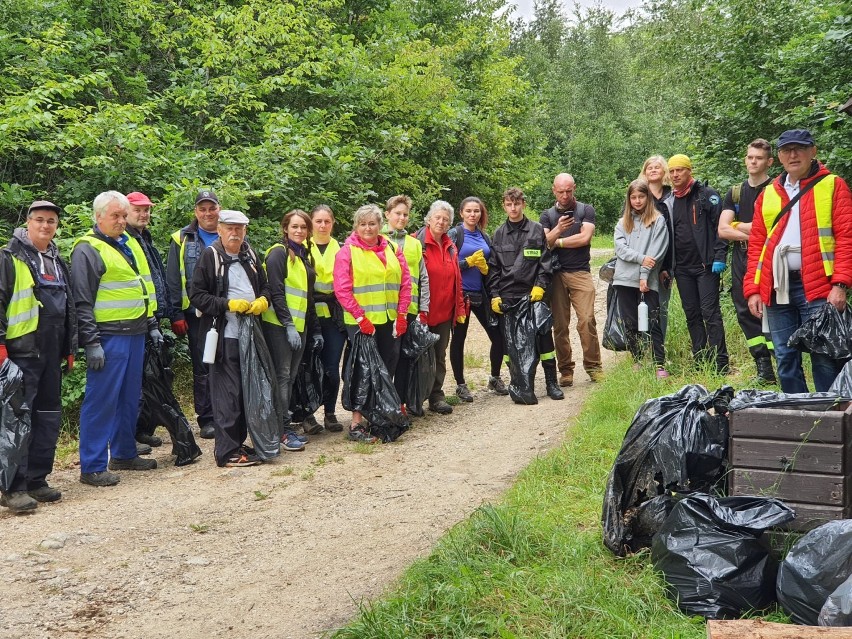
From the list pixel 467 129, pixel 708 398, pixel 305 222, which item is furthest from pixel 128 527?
pixel 467 129

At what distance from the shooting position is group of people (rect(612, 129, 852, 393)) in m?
5.08

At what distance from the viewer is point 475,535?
3.96 m

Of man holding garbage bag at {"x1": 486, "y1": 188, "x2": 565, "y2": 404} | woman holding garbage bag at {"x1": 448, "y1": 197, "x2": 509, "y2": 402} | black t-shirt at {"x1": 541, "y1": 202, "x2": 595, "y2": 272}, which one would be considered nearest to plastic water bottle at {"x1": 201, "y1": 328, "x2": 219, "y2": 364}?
woman holding garbage bag at {"x1": 448, "y1": 197, "x2": 509, "y2": 402}

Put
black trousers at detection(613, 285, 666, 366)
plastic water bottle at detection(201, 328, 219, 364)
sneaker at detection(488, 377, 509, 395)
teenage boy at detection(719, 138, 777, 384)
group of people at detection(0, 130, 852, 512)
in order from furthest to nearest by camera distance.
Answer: sneaker at detection(488, 377, 509, 395) < black trousers at detection(613, 285, 666, 366) < teenage boy at detection(719, 138, 777, 384) < plastic water bottle at detection(201, 328, 219, 364) < group of people at detection(0, 130, 852, 512)

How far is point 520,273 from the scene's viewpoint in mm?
7602

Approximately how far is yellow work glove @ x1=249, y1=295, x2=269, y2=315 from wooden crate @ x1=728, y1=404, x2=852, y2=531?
3611 millimetres

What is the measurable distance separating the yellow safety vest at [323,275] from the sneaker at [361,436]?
985 millimetres

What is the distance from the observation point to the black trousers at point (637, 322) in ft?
24.6

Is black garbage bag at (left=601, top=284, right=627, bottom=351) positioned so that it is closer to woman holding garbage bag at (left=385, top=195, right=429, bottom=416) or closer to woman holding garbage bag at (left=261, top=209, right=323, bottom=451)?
woman holding garbage bag at (left=385, top=195, right=429, bottom=416)

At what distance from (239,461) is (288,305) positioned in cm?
128

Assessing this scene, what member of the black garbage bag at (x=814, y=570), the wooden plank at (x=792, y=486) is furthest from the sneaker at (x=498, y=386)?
the black garbage bag at (x=814, y=570)

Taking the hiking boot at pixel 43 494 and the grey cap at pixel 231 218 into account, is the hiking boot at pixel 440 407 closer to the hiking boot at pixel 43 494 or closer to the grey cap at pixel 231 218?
the grey cap at pixel 231 218

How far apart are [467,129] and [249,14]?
450 centimetres

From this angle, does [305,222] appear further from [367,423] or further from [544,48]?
[544,48]
